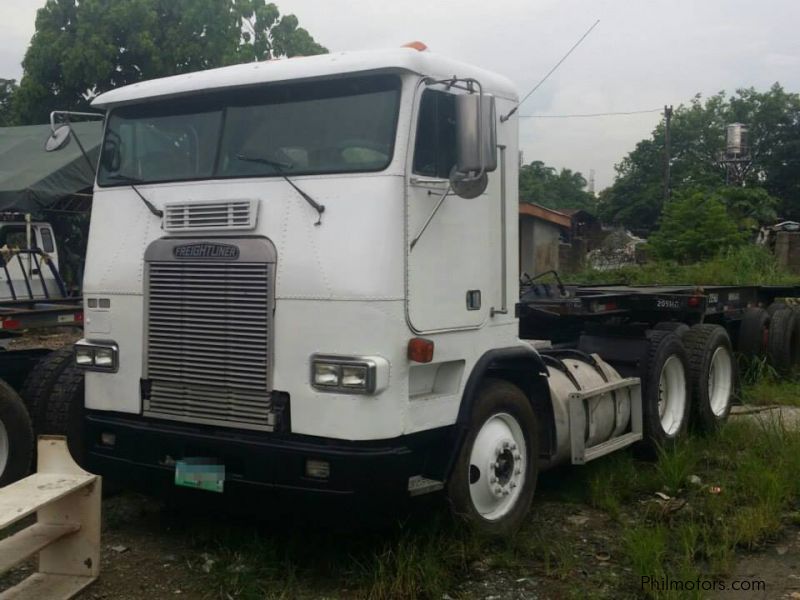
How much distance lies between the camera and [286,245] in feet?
15.7

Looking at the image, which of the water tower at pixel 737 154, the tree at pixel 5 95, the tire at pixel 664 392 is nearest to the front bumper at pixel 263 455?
the tire at pixel 664 392

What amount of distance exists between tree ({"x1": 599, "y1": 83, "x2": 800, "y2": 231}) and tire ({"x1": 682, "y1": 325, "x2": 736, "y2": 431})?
141 feet

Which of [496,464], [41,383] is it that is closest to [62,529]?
[41,383]

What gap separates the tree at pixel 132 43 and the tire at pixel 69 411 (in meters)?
17.0

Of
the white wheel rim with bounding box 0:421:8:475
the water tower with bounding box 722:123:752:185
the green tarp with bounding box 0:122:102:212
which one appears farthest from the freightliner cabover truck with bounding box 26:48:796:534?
the water tower with bounding box 722:123:752:185

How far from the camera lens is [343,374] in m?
4.57

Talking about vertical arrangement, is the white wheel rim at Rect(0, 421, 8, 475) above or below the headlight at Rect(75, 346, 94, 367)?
below

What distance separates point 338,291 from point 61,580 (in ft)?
6.71

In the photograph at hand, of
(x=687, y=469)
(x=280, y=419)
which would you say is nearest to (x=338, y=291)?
(x=280, y=419)

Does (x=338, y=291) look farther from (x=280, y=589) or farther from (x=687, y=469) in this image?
(x=687, y=469)

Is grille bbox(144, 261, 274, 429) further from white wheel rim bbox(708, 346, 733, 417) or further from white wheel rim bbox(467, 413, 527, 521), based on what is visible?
white wheel rim bbox(708, 346, 733, 417)

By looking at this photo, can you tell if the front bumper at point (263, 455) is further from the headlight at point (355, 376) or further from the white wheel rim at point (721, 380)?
the white wheel rim at point (721, 380)

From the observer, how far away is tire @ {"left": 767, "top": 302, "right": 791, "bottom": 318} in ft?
Answer: 34.8

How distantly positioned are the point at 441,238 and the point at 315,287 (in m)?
0.77
